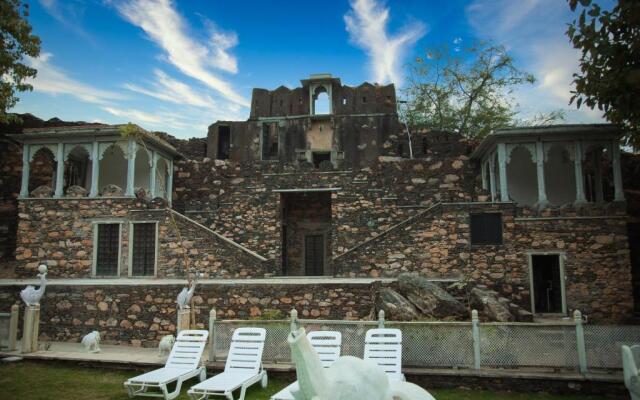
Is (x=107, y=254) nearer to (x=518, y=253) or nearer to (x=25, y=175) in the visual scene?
(x=25, y=175)

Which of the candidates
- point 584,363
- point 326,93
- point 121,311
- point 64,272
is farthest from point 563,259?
point 64,272

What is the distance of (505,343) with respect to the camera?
294 inches

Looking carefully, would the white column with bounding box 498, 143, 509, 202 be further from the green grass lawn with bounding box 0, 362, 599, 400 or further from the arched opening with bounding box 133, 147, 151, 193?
the arched opening with bounding box 133, 147, 151, 193

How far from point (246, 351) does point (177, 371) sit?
1122 mm

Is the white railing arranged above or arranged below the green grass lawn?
above

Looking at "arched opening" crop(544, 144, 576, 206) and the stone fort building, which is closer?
the stone fort building

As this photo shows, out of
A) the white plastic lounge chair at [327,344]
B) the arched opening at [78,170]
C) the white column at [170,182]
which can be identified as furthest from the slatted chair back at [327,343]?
the arched opening at [78,170]

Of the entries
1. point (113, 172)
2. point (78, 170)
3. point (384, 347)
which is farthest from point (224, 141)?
point (384, 347)

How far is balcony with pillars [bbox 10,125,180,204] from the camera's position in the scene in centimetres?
1459

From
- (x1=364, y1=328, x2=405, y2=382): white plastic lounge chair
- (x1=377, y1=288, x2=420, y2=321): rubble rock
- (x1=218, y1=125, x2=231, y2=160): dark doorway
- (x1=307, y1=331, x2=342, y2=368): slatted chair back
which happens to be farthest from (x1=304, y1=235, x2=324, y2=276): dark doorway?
(x1=364, y1=328, x2=405, y2=382): white plastic lounge chair

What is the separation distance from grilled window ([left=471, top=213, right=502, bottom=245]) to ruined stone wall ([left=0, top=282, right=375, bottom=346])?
12.2 ft

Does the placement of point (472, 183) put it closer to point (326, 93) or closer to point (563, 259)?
point (563, 259)

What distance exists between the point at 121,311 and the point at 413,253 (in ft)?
24.7

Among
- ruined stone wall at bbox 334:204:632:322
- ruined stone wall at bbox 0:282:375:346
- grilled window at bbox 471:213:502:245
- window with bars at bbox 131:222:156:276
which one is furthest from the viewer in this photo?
window with bars at bbox 131:222:156:276
